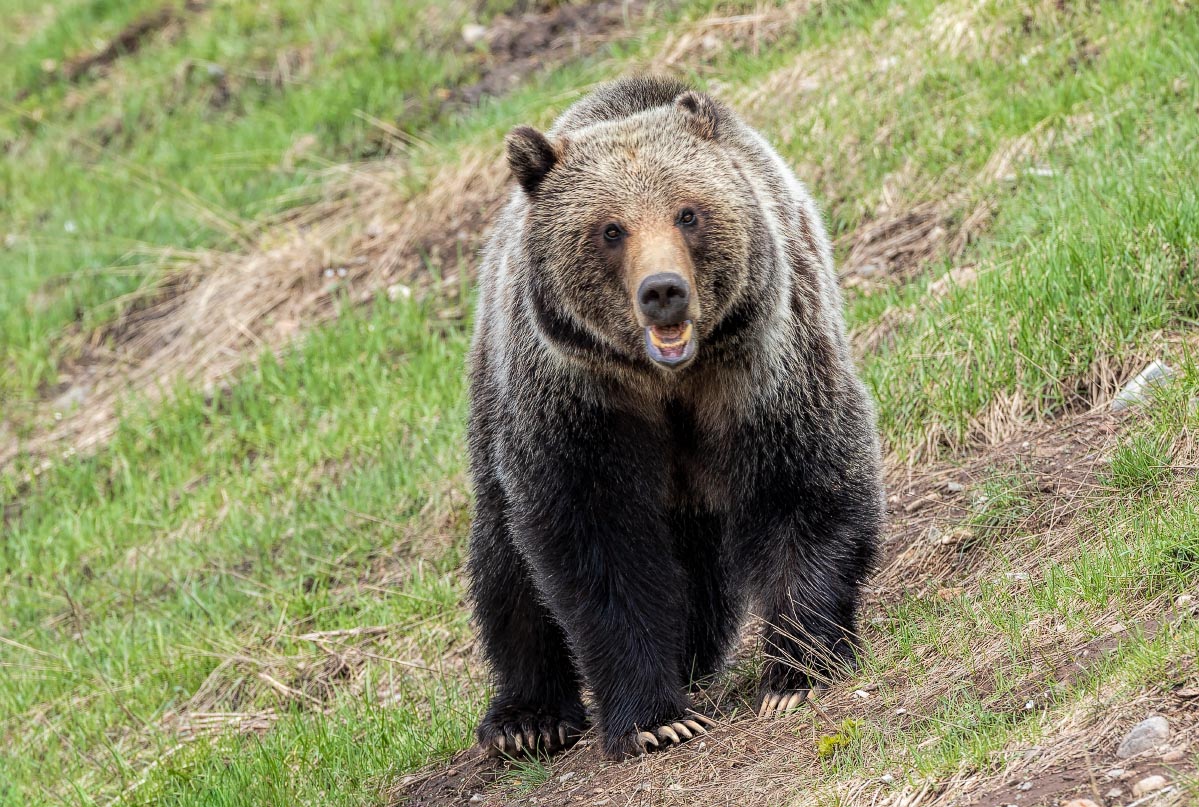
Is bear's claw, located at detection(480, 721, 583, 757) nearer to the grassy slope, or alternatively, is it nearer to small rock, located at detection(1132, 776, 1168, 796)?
the grassy slope

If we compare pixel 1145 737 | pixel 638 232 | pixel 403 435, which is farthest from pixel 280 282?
pixel 1145 737

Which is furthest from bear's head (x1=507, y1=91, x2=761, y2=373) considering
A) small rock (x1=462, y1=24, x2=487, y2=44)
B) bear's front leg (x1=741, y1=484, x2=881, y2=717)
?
small rock (x1=462, y1=24, x2=487, y2=44)

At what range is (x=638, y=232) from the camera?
4.40m

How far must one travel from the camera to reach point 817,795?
12.4 feet

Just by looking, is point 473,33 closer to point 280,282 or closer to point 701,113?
point 280,282

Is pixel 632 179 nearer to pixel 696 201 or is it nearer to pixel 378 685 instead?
pixel 696 201

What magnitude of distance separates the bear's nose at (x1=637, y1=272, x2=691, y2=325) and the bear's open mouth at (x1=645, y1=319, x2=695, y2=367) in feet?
0.18

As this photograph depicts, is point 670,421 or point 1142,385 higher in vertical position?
point 670,421

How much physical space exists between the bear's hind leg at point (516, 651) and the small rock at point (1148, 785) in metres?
2.57

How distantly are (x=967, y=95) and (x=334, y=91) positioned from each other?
5486 millimetres

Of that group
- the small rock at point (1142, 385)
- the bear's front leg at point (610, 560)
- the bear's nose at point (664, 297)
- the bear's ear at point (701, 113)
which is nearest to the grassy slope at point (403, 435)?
the small rock at point (1142, 385)

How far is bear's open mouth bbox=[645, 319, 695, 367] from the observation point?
4289 millimetres

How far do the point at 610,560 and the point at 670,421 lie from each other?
49 centimetres

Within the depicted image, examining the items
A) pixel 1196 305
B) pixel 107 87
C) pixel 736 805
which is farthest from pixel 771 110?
pixel 107 87
